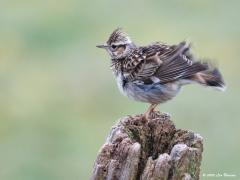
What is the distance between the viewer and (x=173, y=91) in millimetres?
12102

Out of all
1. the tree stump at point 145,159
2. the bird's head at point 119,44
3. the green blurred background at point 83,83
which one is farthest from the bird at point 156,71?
the green blurred background at point 83,83

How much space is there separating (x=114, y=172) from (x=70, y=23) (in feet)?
44.9

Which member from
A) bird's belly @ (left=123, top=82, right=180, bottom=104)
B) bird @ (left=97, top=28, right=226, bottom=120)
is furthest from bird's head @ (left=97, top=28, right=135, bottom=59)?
bird's belly @ (left=123, top=82, right=180, bottom=104)

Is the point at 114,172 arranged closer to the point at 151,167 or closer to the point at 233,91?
the point at 151,167

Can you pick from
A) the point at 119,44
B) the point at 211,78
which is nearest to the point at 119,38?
the point at 119,44

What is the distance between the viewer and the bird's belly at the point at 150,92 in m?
12.1

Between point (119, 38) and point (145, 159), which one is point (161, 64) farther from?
point (145, 159)

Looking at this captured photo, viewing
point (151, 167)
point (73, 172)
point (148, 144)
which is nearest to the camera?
point (151, 167)

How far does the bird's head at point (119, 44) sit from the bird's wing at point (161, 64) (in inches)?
7.4

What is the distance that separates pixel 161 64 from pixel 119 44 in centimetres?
77

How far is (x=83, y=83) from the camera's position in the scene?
19.3m

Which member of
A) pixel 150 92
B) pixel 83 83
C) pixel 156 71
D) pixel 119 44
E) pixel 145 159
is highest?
pixel 83 83

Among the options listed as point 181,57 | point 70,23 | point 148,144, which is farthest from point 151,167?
point 70,23

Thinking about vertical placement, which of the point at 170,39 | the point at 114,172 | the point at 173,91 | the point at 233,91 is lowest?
the point at 114,172
